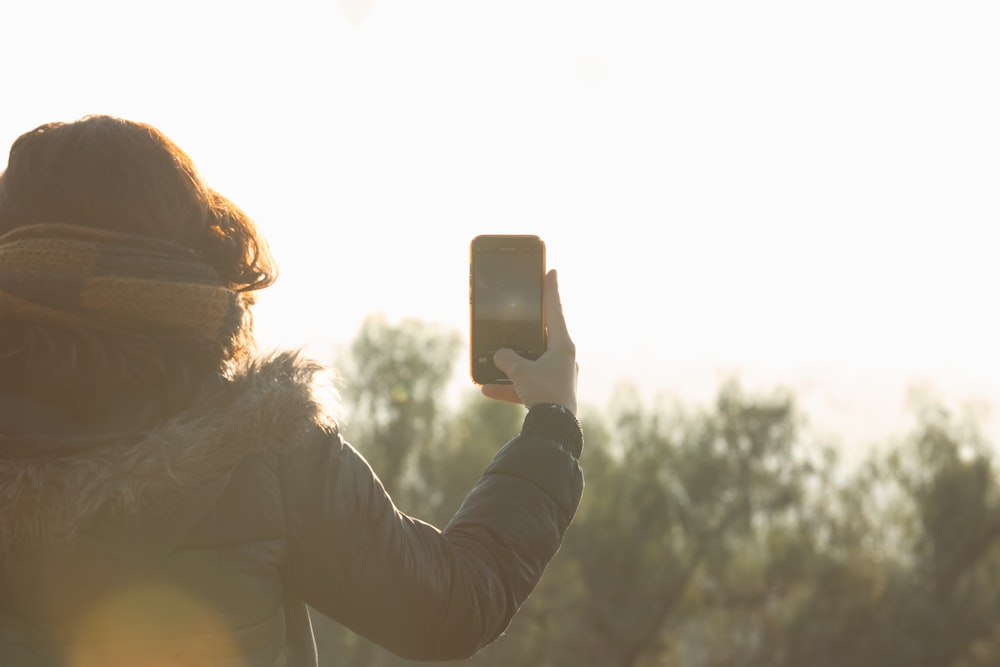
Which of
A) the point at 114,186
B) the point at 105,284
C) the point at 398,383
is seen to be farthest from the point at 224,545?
the point at 398,383

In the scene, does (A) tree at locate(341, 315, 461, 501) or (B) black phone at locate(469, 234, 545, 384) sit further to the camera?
(A) tree at locate(341, 315, 461, 501)

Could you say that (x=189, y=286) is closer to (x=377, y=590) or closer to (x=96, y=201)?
(x=96, y=201)

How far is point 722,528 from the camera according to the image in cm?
3638

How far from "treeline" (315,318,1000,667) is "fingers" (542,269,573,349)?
1219 inches

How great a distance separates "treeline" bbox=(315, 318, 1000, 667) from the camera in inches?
1335

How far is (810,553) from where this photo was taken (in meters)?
34.8

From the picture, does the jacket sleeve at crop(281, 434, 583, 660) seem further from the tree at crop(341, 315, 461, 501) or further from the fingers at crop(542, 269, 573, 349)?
the tree at crop(341, 315, 461, 501)

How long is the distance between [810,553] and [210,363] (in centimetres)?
3501

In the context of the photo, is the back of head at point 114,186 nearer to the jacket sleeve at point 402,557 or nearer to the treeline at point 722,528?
the jacket sleeve at point 402,557

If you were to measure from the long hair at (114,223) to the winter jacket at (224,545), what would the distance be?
2.1 inches

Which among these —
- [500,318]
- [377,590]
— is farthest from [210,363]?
[500,318]

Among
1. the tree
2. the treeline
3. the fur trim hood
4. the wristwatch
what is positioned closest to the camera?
the fur trim hood

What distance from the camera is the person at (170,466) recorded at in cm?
165

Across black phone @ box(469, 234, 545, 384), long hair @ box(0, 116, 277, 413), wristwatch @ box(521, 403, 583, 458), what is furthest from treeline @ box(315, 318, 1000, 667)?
long hair @ box(0, 116, 277, 413)
